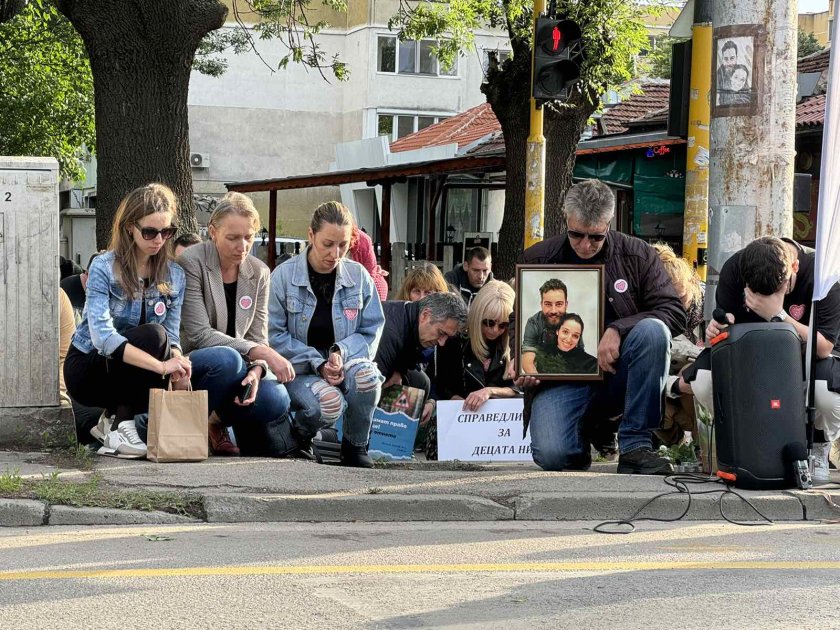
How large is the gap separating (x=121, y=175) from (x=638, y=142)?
10.9 meters

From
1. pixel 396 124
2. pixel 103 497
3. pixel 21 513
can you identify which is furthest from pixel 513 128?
pixel 396 124

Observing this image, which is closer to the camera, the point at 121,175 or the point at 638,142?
the point at 121,175

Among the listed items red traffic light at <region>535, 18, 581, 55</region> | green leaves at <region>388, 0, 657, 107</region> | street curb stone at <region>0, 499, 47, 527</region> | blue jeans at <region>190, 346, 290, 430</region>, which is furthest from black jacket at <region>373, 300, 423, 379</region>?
green leaves at <region>388, 0, 657, 107</region>

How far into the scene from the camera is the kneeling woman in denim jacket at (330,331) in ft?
25.5

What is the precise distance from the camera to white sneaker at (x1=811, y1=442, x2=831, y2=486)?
23.6 ft

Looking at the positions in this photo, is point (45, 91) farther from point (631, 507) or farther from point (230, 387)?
point (631, 507)

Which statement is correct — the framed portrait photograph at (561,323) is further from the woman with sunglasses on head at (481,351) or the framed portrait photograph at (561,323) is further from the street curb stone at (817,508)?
the street curb stone at (817,508)

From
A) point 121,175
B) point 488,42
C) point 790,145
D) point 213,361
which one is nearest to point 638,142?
point 121,175

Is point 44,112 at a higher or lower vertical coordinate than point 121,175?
higher

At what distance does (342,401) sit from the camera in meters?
7.80

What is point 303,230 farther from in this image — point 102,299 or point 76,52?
point 102,299

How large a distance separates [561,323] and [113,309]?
2586mm

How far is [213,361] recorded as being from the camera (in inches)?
292

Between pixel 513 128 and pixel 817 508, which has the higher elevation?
pixel 513 128
